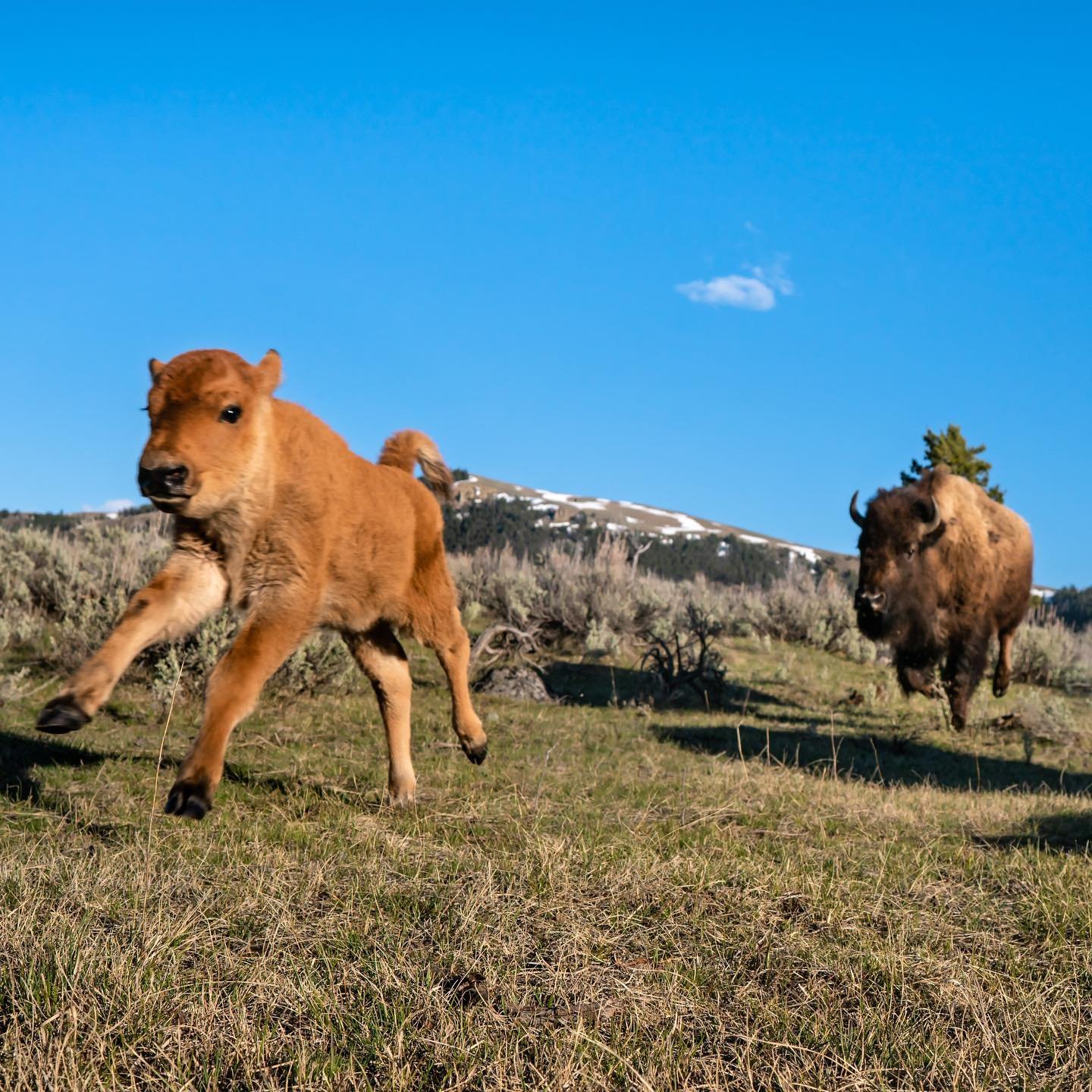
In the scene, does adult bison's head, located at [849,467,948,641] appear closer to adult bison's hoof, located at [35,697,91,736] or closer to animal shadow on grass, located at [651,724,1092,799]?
animal shadow on grass, located at [651,724,1092,799]

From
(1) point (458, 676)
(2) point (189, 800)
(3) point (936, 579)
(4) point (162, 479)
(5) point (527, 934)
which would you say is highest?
(3) point (936, 579)

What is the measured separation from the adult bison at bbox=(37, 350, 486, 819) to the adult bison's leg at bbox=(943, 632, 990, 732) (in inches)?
287

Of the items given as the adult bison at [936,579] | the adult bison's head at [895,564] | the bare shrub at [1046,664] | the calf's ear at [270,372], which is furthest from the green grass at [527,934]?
the bare shrub at [1046,664]

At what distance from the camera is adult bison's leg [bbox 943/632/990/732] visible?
10.8 meters

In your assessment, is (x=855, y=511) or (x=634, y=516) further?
(x=634, y=516)

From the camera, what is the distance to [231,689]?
12.3 feet

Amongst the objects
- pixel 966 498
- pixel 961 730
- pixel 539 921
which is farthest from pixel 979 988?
pixel 966 498

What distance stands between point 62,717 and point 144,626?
56cm

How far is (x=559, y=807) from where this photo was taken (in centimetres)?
532

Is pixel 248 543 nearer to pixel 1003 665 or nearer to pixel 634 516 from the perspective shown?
pixel 1003 665

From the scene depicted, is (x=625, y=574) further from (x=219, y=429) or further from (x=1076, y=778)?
(x=219, y=429)

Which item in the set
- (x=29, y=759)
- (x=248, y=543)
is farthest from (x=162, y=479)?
(x=29, y=759)

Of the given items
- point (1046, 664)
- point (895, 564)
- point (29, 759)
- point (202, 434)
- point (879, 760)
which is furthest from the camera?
point (1046, 664)

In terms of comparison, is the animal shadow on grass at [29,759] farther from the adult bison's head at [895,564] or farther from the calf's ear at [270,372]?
the adult bison's head at [895,564]
